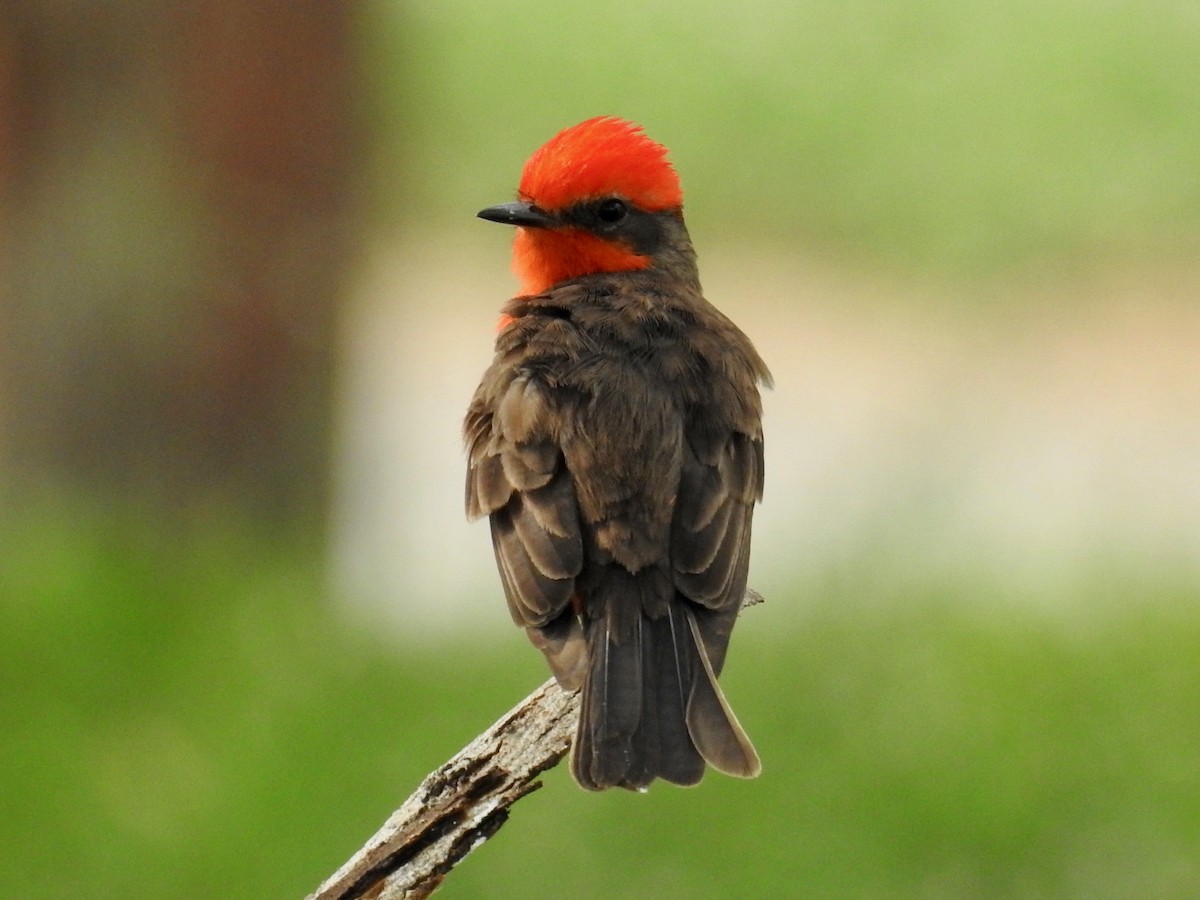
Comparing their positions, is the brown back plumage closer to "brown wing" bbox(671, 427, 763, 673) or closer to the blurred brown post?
"brown wing" bbox(671, 427, 763, 673)

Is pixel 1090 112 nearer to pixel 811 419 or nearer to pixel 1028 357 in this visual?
pixel 1028 357

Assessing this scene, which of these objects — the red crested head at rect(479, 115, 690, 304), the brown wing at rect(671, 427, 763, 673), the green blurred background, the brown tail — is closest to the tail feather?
the brown tail

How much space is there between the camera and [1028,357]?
10.7m

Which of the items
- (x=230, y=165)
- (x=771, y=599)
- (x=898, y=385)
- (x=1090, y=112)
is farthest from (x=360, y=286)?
(x=1090, y=112)

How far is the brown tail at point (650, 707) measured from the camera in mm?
4391

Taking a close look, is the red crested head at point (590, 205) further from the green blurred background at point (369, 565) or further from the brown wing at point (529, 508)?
the green blurred background at point (369, 565)

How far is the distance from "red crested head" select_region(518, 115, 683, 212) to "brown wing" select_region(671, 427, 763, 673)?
0.90 m

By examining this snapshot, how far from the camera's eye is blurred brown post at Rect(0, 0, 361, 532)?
727cm


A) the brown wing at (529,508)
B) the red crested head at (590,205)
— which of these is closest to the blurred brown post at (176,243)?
the red crested head at (590,205)

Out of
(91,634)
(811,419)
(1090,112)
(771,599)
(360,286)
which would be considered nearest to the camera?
(91,634)

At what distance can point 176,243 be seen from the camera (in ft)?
24.2

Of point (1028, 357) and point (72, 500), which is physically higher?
point (72, 500)

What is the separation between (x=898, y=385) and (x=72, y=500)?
441 centimetres

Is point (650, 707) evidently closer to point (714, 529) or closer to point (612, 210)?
point (714, 529)
